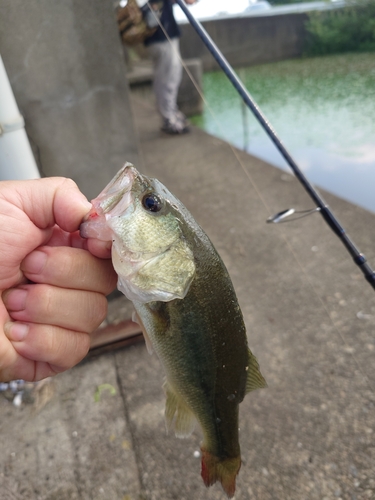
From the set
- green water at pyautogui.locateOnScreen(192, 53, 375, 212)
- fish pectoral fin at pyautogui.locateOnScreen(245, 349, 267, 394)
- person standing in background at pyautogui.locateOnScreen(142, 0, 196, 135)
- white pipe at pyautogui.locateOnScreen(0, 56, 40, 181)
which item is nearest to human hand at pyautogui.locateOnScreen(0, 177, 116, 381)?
fish pectoral fin at pyautogui.locateOnScreen(245, 349, 267, 394)

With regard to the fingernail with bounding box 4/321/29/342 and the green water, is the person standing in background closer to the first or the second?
the green water

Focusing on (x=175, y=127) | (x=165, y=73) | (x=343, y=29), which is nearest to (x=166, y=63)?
(x=165, y=73)

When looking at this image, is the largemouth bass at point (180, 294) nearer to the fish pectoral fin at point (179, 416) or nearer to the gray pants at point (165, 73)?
the fish pectoral fin at point (179, 416)

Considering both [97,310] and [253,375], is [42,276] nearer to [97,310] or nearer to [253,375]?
[97,310]

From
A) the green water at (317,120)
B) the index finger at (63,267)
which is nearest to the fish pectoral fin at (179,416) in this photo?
the index finger at (63,267)

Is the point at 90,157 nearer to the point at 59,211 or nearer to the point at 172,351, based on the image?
the point at 59,211

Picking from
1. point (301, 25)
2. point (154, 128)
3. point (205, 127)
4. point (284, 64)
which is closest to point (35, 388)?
point (154, 128)

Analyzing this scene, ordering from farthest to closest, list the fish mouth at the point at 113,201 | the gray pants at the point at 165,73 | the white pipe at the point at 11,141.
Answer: the gray pants at the point at 165,73 < the white pipe at the point at 11,141 < the fish mouth at the point at 113,201

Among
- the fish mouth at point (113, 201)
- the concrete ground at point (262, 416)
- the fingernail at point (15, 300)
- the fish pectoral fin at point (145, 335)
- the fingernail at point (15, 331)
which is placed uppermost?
the fish mouth at point (113, 201)
